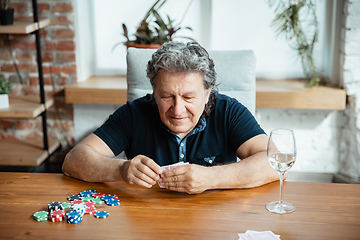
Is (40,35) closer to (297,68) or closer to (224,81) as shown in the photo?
(224,81)

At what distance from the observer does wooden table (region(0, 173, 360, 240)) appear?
1084 millimetres

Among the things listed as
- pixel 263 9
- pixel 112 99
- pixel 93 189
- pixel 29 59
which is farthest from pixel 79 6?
pixel 93 189

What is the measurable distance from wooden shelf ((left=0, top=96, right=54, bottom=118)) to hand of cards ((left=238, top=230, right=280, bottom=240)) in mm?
1895

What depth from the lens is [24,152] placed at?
277 centimetres

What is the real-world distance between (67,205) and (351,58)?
2211 mm

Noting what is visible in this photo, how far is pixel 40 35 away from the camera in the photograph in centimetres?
289

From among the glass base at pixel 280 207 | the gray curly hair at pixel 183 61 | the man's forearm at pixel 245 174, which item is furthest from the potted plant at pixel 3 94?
the glass base at pixel 280 207

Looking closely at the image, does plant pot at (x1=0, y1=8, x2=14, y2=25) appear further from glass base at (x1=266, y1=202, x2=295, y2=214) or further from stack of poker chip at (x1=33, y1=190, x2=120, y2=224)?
glass base at (x1=266, y1=202, x2=295, y2=214)

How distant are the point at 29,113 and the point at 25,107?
121 mm

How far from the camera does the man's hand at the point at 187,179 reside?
1297mm

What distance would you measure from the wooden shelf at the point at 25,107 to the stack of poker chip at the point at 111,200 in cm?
146

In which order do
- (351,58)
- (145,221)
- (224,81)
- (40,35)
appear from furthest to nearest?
(40,35) < (351,58) < (224,81) < (145,221)

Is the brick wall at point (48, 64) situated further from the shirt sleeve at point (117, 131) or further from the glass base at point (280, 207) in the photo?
the glass base at point (280, 207)

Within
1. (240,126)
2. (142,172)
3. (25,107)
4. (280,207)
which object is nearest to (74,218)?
(142,172)
